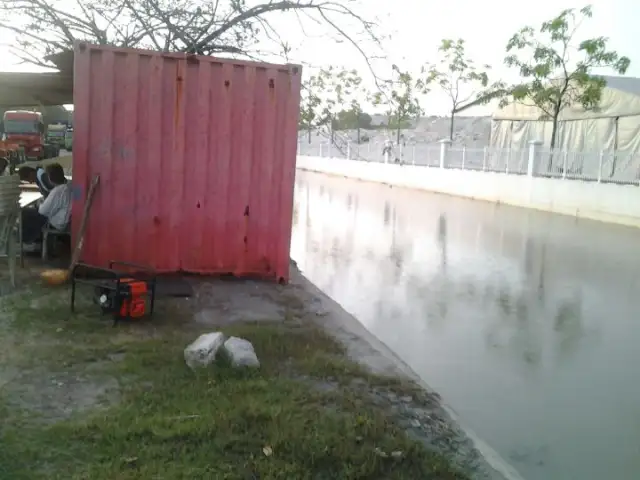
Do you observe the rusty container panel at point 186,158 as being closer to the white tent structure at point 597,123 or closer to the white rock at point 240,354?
the white rock at point 240,354

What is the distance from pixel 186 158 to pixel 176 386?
369 centimetres

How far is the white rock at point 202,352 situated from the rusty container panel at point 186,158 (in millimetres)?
2979

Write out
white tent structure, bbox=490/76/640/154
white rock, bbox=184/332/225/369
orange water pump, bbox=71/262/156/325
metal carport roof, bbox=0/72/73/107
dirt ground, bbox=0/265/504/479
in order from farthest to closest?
1. white tent structure, bbox=490/76/640/154
2. metal carport roof, bbox=0/72/73/107
3. orange water pump, bbox=71/262/156/325
4. white rock, bbox=184/332/225/369
5. dirt ground, bbox=0/265/504/479

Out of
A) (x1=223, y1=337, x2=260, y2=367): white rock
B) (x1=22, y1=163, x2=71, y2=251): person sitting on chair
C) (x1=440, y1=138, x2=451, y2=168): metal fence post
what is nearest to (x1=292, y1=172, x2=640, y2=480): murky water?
(x1=223, y1=337, x2=260, y2=367): white rock

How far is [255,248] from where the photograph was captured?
7789 millimetres

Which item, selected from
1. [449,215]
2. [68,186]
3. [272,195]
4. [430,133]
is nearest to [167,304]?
[272,195]

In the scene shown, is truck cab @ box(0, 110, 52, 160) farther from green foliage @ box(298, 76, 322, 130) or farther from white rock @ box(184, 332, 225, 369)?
white rock @ box(184, 332, 225, 369)

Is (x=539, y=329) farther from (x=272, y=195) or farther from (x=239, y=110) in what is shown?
(x=239, y=110)

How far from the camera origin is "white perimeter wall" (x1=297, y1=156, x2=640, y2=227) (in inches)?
693

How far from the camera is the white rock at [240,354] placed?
15.3 feet

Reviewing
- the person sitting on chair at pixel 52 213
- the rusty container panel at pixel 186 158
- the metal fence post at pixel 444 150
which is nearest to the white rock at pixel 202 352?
the rusty container panel at pixel 186 158

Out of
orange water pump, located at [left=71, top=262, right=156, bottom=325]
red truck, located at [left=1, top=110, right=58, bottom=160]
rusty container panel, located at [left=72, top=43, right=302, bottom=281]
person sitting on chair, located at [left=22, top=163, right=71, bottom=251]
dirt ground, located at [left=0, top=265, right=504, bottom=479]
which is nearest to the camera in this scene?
dirt ground, located at [left=0, top=265, right=504, bottom=479]

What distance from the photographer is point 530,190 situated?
842 inches

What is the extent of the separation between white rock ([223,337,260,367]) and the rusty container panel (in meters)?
2.97
